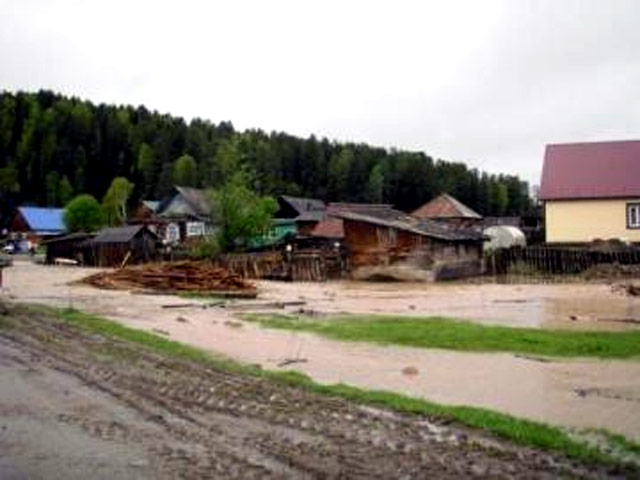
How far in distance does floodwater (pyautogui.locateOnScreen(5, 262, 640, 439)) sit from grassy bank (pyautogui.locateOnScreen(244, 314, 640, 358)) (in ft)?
2.68

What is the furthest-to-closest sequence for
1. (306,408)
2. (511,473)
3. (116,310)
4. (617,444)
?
(116,310), (306,408), (617,444), (511,473)

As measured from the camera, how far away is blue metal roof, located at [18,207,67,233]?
114 meters

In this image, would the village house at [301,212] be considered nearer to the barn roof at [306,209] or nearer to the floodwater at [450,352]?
the barn roof at [306,209]

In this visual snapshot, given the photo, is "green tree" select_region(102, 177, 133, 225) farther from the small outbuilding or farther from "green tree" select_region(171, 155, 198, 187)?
the small outbuilding

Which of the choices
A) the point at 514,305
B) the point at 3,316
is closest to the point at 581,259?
the point at 514,305

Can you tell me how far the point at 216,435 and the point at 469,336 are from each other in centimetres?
1082

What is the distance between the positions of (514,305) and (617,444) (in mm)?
21680

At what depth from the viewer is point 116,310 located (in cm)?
2859

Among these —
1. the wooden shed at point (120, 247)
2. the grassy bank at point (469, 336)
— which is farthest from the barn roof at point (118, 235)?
the grassy bank at point (469, 336)

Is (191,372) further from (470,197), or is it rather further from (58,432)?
(470,197)

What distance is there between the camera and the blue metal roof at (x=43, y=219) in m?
114

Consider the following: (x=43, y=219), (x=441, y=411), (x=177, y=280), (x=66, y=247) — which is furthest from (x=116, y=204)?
(x=441, y=411)

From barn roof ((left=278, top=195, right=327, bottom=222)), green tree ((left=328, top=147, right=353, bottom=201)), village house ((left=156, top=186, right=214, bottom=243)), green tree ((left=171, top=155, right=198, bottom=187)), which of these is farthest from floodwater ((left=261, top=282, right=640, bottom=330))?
green tree ((left=328, top=147, right=353, bottom=201))

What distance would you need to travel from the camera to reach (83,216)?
9750cm
